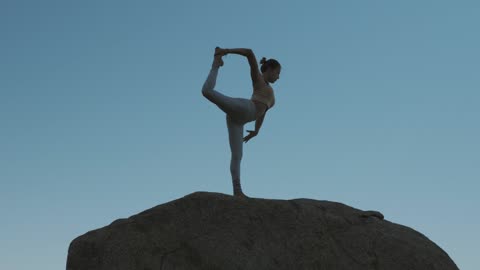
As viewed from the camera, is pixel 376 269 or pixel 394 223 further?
pixel 394 223

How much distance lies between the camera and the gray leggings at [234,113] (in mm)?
9445

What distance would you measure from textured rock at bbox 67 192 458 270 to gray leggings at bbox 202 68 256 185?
2.79ft

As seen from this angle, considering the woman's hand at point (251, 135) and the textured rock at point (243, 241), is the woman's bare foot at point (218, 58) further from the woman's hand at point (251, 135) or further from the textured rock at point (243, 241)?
the textured rock at point (243, 241)

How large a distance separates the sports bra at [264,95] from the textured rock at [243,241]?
173 cm

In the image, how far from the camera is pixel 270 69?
10.3 metres

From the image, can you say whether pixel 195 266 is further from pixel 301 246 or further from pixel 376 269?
pixel 376 269

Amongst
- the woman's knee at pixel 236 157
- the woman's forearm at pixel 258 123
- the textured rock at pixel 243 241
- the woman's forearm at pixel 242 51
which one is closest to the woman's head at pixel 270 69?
the woman's forearm at pixel 242 51

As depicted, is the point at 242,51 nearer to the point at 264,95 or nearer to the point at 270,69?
the point at 270,69

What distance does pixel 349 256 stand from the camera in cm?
904

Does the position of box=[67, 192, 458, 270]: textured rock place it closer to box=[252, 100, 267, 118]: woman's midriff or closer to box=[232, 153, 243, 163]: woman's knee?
box=[232, 153, 243, 163]: woman's knee

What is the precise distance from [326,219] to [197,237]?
205 cm

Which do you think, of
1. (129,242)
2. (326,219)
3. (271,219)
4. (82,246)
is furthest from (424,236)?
(82,246)

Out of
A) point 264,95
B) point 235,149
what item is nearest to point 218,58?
point 264,95

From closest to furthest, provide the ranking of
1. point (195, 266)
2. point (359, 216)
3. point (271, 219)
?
point (195, 266) → point (271, 219) → point (359, 216)
